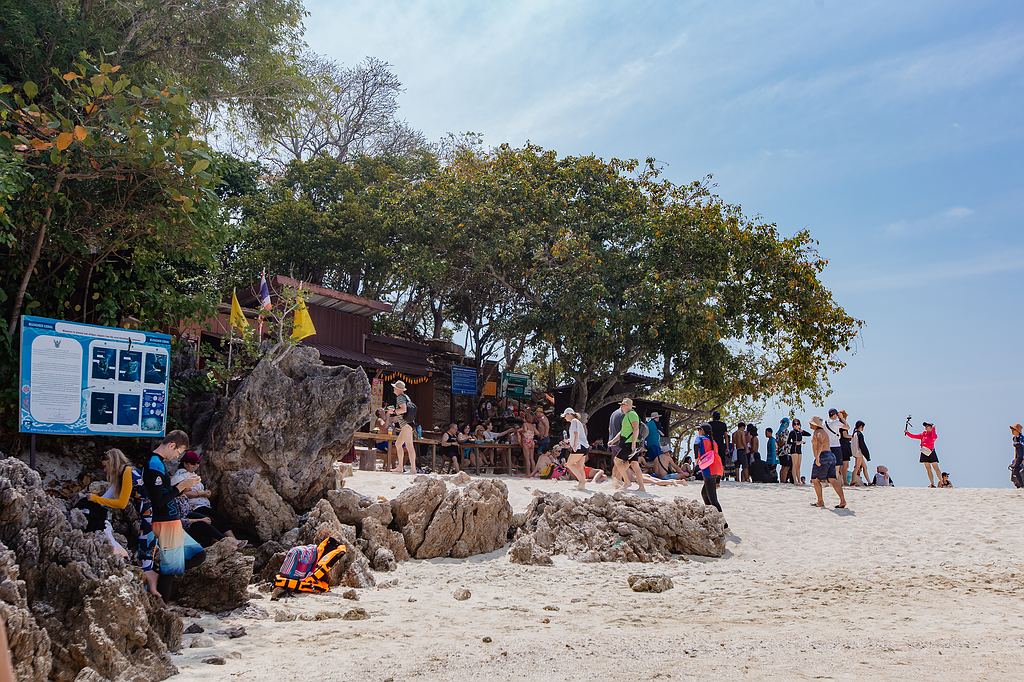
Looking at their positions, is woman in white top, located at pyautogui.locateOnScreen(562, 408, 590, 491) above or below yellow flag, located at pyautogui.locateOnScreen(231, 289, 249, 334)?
below

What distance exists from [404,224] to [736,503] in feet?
50.9

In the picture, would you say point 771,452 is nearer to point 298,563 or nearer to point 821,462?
point 821,462

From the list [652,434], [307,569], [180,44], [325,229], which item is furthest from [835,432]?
[325,229]

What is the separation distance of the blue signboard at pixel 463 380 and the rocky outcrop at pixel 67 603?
64.9ft

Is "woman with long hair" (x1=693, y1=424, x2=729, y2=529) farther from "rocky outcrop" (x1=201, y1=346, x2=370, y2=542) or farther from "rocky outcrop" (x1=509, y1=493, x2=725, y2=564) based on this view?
"rocky outcrop" (x1=201, y1=346, x2=370, y2=542)

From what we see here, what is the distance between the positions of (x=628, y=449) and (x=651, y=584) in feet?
17.6

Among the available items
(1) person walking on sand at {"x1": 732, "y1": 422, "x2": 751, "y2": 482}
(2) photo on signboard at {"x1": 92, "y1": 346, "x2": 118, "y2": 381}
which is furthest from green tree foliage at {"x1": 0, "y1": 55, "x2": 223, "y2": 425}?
(1) person walking on sand at {"x1": 732, "y1": 422, "x2": 751, "y2": 482}

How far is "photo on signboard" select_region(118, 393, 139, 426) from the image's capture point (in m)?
11.3

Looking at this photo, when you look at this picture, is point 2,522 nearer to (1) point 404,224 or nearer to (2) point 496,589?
(2) point 496,589

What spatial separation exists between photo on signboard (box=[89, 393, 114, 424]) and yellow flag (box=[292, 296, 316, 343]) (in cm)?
395

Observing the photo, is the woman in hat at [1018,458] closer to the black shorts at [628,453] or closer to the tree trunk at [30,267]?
the black shorts at [628,453]

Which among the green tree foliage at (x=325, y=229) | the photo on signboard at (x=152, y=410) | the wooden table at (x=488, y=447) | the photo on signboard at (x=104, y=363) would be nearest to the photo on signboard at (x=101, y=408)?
the photo on signboard at (x=104, y=363)

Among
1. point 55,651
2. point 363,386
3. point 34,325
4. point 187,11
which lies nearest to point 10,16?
point 187,11

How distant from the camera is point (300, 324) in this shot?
16.5 meters
